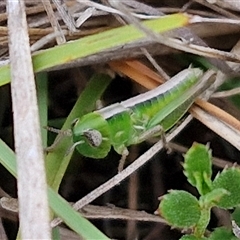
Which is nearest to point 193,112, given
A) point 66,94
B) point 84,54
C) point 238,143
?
point 238,143

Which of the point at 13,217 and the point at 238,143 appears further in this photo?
the point at 13,217

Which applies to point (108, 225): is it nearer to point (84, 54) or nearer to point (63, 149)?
point (63, 149)

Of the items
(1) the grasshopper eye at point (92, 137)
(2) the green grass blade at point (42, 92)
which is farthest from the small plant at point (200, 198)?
(2) the green grass blade at point (42, 92)

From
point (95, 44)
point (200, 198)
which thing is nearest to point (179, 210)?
point (200, 198)

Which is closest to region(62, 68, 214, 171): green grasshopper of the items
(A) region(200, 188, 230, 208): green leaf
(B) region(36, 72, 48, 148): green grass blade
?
(B) region(36, 72, 48, 148): green grass blade

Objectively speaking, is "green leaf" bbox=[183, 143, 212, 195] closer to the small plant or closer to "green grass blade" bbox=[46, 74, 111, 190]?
the small plant

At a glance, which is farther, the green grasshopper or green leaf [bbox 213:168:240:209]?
the green grasshopper

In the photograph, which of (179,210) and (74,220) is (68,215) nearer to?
(74,220)
